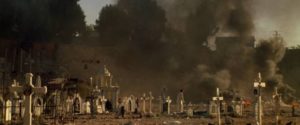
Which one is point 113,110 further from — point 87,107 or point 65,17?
point 65,17

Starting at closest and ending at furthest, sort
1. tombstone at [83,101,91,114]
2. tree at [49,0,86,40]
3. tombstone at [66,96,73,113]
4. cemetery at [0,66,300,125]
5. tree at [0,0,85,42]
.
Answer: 1. cemetery at [0,66,300,125]
2. tombstone at [66,96,73,113]
3. tombstone at [83,101,91,114]
4. tree at [0,0,85,42]
5. tree at [49,0,86,40]

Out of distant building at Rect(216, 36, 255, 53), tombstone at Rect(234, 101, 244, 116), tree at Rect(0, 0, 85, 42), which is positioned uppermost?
tree at Rect(0, 0, 85, 42)

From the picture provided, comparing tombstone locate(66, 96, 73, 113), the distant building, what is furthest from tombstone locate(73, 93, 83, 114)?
the distant building

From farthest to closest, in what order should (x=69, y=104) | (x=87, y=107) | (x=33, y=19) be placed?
(x=33, y=19), (x=87, y=107), (x=69, y=104)

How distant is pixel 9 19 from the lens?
77500mm

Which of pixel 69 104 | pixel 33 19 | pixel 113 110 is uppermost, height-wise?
pixel 33 19

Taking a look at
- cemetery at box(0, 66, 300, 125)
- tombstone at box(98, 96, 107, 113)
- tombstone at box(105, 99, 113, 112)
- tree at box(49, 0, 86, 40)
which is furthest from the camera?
tree at box(49, 0, 86, 40)

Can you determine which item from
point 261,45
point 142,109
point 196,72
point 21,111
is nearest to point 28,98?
point 21,111

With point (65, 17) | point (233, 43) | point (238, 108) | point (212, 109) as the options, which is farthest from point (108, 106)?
point (233, 43)

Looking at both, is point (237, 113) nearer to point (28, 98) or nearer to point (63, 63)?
point (28, 98)

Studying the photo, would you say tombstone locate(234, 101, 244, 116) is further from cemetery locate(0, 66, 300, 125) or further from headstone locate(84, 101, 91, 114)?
headstone locate(84, 101, 91, 114)

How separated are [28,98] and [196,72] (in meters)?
63.0

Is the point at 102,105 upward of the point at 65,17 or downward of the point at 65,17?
downward

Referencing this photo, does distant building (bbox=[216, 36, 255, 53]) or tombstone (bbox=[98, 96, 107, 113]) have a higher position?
distant building (bbox=[216, 36, 255, 53])
